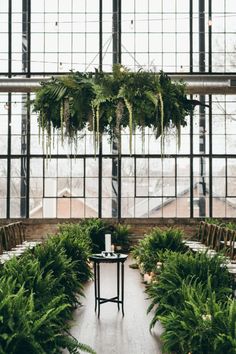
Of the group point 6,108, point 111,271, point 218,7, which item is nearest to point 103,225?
point 111,271

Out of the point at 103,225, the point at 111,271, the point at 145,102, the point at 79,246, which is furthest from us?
the point at 103,225

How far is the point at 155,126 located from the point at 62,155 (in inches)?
310

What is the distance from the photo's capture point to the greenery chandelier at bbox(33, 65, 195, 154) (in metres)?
5.55

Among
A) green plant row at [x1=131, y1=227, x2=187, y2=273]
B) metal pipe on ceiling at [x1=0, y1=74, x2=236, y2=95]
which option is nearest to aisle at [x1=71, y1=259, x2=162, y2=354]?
green plant row at [x1=131, y1=227, x2=187, y2=273]

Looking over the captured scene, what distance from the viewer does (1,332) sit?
3.51 m

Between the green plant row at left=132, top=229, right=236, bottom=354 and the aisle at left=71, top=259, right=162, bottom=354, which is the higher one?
the green plant row at left=132, top=229, right=236, bottom=354

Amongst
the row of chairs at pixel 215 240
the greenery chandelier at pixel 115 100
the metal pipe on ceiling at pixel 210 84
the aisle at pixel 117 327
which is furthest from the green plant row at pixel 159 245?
the greenery chandelier at pixel 115 100

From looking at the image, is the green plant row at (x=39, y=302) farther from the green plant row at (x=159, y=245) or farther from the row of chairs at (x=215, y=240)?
the row of chairs at (x=215, y=240)

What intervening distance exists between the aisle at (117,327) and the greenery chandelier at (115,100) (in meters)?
1.83

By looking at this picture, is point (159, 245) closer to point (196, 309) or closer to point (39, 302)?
point (39, 302)

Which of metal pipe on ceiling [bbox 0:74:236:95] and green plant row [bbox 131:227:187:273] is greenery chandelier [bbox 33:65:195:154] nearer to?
green plant row [bbox 131:227:187:273]

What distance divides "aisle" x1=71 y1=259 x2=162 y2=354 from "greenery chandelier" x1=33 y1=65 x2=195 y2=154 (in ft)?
6.00

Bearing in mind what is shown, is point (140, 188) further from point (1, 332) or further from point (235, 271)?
point (1, 332)

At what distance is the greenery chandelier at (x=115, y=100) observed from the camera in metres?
5.55
